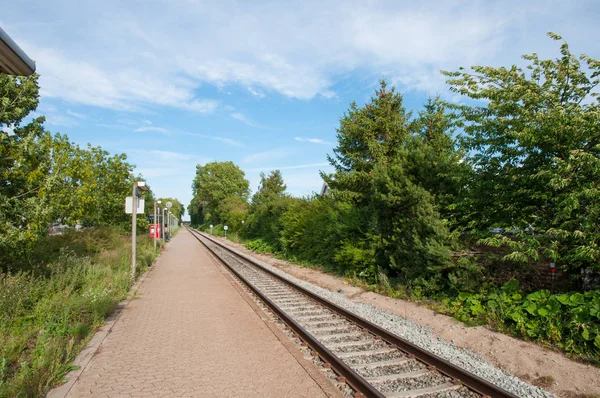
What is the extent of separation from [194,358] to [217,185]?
7785 cm

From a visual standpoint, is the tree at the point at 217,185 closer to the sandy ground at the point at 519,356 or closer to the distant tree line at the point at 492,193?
the distant tree line at the point at 492,193

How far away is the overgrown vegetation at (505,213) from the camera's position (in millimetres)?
6422

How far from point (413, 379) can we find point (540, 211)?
471 centimetres

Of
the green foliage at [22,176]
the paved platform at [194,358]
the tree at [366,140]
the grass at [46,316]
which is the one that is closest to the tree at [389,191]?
the tree at [366,140]

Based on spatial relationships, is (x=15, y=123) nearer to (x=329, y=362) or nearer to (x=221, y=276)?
(x=329, y=362)

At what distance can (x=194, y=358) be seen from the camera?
18.6 feet

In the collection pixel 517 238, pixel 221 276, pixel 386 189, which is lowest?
pixel 221 276

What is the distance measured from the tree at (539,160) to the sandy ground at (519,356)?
63.2 inches

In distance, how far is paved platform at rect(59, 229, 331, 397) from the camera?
181 inches

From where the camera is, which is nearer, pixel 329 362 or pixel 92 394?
pixel 92 394


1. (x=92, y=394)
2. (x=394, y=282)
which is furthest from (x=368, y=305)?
(x=92, y=394)

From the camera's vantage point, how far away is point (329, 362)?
5.41 m

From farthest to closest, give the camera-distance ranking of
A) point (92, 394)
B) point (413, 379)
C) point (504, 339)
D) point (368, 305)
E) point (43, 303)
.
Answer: point (368, 305) → point (43, 303) → point (504, 339) → point (413, 379) → point (92, 394)

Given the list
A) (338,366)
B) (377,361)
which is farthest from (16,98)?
(377,361)
